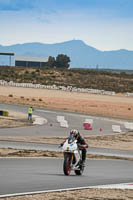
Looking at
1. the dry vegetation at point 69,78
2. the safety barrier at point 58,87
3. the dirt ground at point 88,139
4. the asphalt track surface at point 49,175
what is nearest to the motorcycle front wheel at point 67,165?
the asphalt track surface at point 49,175

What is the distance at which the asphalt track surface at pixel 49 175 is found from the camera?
57.9 feet

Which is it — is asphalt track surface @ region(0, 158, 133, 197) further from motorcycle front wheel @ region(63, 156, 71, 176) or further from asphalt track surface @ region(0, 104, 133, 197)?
motorcycle front wheel @ region(63, 156, 71, 176)

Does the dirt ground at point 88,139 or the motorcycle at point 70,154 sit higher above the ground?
the motorcycle at point 70,154

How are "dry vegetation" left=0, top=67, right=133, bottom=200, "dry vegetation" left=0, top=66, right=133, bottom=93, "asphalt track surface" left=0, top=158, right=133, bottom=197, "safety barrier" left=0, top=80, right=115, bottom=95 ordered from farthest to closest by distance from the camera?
"dry vegetation" left=0, top=66, right=133, bottom=93 → "safety barrier" left=0, top=80, right=115, bottom=95 → "asphalt track surface" left=0, top=158, right=133, bottom=197 → "dry vegetation" left=0, top=67, right=133, bottom=200

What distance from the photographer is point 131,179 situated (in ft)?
72.7

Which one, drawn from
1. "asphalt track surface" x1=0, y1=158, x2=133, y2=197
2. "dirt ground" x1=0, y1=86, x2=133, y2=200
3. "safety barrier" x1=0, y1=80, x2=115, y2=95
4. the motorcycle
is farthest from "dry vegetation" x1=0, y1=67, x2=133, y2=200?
"safety barrier" x1=0, y1=80, x2=115, y2=95

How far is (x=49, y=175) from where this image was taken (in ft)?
68.8

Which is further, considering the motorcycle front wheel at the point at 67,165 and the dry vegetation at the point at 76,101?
the motorcycle front wheel at the point at 67,165

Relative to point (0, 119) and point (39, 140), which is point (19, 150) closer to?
point (39, 140)

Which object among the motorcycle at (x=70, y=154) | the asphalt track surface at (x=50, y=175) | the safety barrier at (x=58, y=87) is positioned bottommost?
the safety barrier at (x=58, y=87)

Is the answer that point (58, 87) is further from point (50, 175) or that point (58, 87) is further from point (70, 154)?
point (70, 154)

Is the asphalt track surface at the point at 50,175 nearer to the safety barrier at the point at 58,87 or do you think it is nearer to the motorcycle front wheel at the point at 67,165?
the motorcycle front wheel at the point at 67,165

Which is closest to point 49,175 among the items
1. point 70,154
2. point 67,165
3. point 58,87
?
point 67,165

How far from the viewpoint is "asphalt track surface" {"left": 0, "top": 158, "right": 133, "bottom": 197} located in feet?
57.9
